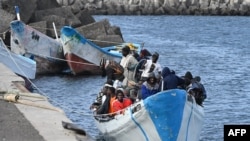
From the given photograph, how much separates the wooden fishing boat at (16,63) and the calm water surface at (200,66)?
31.3 inches

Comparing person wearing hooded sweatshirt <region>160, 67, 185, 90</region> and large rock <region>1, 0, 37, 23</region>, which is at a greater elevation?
person wearing hooded sweatshirt <region>160, 67, 185, 90</region>

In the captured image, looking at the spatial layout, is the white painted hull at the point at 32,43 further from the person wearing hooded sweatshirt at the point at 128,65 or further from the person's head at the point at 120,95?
the person's head at the point at 120,95

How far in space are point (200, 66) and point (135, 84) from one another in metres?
21.3

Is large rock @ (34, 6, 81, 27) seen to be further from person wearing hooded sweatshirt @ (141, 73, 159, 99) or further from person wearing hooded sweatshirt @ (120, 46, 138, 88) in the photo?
person wearing hooded sweatshirt @ (141, 73, 159, 99)

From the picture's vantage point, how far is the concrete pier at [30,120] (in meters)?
16.0

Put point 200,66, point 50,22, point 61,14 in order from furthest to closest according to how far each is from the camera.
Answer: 1. point 61,14
2. point 200,66
3. point 50,22

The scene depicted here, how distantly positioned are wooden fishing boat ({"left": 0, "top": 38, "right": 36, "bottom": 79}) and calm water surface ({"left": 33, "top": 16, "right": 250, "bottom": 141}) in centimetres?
79

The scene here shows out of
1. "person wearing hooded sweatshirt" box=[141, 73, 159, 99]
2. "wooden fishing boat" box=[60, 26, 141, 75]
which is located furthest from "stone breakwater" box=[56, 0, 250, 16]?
"person wearing hooded sweatshirt" box=[141, 73, 159, 99]

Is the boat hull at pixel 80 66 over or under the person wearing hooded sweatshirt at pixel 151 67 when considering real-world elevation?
under

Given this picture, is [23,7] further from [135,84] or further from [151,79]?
[151,79]

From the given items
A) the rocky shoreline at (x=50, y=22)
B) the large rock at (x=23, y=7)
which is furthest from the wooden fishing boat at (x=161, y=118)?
the large rock at (x=23, y=7)

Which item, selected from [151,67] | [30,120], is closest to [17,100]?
[30,120]

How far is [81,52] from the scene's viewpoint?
36.7 meters

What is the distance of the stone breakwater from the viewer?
9238 centimetres
